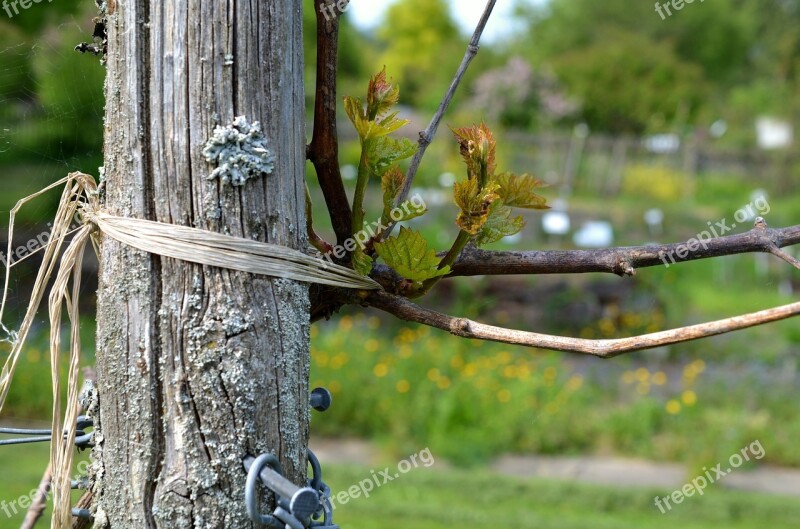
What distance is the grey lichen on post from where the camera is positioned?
3.75 ft

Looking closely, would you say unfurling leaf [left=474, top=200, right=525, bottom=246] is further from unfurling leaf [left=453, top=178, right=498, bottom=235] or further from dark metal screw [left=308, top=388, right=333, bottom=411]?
dark metal screw [left=308, top=388, right=333, bottom=411]

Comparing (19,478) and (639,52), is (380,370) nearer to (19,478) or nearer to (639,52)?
(19,478)

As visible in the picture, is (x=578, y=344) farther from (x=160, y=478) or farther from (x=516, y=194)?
(x=160, y=478)

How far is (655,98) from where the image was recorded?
1761 cm

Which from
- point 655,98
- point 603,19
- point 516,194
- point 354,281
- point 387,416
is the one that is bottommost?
point 387,416

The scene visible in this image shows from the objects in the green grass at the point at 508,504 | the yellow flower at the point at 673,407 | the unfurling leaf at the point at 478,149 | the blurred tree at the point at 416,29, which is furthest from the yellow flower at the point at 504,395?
the blurred tree at the point at 416,29

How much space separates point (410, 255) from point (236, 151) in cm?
35

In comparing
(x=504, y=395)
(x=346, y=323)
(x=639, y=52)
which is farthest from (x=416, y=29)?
(x=504, y=395)

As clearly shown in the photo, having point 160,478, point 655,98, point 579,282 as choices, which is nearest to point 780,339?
point 579,282

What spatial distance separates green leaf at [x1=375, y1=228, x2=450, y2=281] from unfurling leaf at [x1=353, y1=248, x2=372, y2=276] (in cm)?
2

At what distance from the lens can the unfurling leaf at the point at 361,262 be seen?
1329 millimetres

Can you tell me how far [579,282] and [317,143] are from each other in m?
6.64

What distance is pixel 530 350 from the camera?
647 cm

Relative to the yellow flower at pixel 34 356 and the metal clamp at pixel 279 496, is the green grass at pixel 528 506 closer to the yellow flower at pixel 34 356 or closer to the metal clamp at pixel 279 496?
the yellow flower at pixel 34 356
